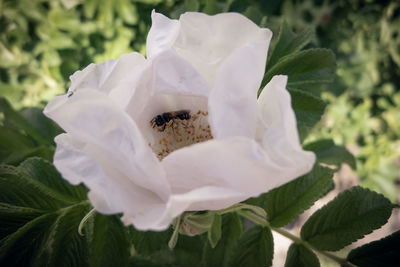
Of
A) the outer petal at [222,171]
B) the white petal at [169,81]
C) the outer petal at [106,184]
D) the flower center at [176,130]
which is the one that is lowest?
the flower center at [176,130]

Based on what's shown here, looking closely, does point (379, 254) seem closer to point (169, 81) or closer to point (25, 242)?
point (169, 81)

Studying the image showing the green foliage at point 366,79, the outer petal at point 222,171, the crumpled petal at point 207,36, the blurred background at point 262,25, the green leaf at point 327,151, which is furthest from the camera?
the green foliage at point 366,79

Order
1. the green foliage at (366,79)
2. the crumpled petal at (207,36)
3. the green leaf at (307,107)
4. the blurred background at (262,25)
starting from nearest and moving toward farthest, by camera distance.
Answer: the crumpled petal at (207,36) → the green leaf at (307,107) → the blurred background at (262,25) → the green foliage at (366,79)

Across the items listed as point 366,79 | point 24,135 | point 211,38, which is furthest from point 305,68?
point 366,79

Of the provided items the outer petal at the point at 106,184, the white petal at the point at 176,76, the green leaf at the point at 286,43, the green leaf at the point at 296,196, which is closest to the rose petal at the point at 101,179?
the outer petal at the point at 106,184

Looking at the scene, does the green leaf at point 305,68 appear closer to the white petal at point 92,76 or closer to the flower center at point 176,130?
the flower center at point 176,130

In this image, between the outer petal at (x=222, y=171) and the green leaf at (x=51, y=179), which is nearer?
the outer petal at (x=222, y=171)

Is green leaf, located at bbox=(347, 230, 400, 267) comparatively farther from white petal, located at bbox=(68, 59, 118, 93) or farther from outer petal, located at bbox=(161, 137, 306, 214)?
white petal, located at bbox=(68, 59, 118, 93)

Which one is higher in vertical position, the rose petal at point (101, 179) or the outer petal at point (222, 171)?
the outer petal at point (222, 171)
